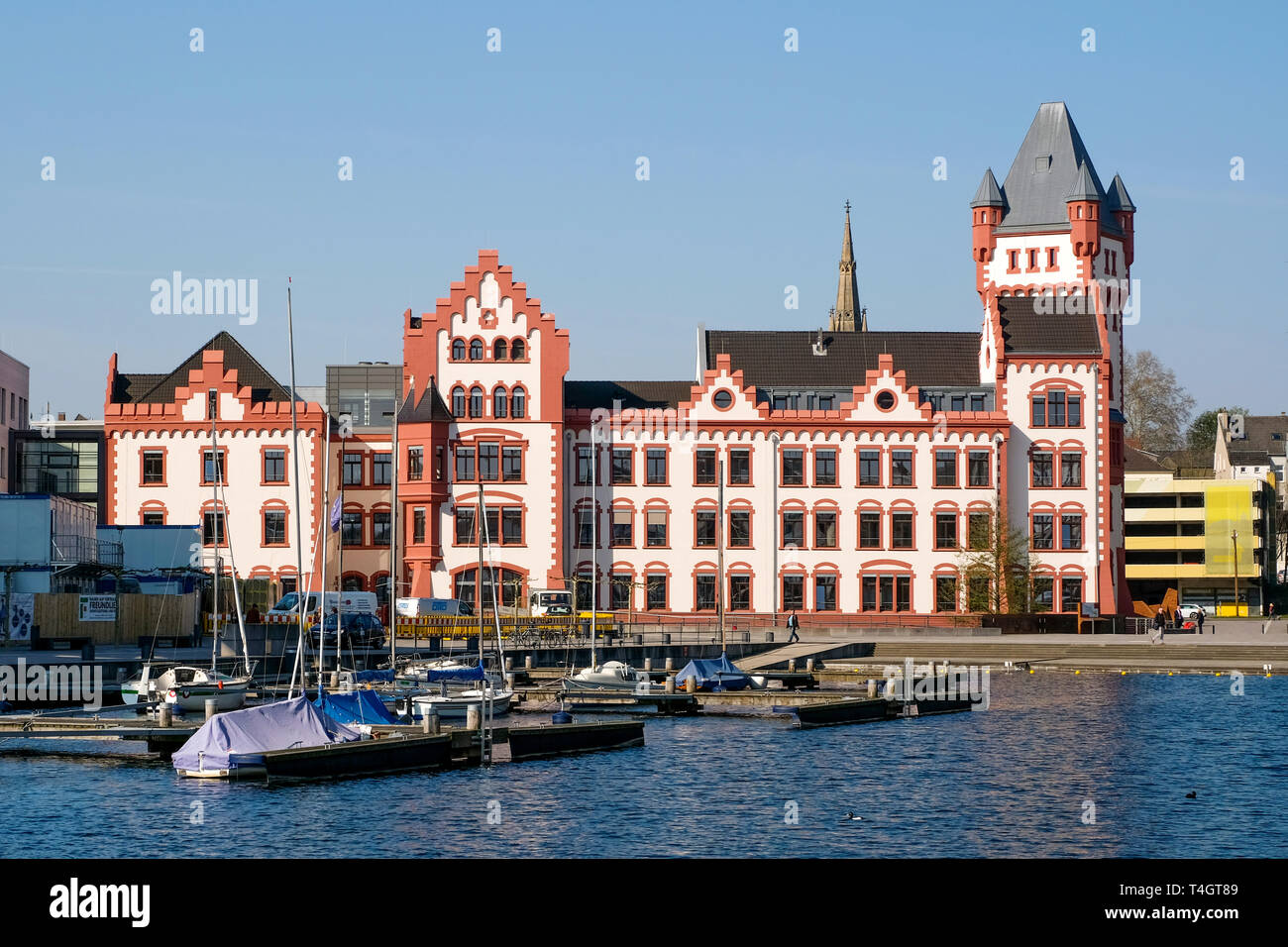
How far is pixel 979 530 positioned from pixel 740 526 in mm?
14647

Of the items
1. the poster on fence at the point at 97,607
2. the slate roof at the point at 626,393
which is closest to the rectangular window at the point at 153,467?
the slate roof at the point at 626,393

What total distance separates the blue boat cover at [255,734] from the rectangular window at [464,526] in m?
57.3

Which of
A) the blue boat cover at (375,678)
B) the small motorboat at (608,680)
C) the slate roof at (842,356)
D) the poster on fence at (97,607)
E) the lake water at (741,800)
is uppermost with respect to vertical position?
the slate roof at (842,356)

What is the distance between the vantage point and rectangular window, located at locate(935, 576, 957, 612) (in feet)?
355

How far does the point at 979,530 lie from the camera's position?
10712 centimetres

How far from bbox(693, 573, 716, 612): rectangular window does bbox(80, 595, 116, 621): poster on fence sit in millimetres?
40393

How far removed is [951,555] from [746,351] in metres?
19.3

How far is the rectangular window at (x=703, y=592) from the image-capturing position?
355 feet

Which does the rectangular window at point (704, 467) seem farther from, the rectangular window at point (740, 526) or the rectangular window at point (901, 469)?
the rectangular window at point (901, 469)

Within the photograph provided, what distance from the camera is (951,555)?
108000 millimetres

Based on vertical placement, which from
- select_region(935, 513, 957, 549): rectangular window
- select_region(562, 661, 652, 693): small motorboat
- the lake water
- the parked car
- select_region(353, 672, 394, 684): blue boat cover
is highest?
select_region(935, 513, 957, 549): rectangular window

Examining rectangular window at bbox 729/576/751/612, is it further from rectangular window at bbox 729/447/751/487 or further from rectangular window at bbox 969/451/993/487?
rectangular window at bbox 969/451/993/487

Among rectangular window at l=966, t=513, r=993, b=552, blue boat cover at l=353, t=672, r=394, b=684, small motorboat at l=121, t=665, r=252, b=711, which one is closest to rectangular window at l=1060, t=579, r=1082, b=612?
rectangular window at l=966, t=513, r=993, b=552
